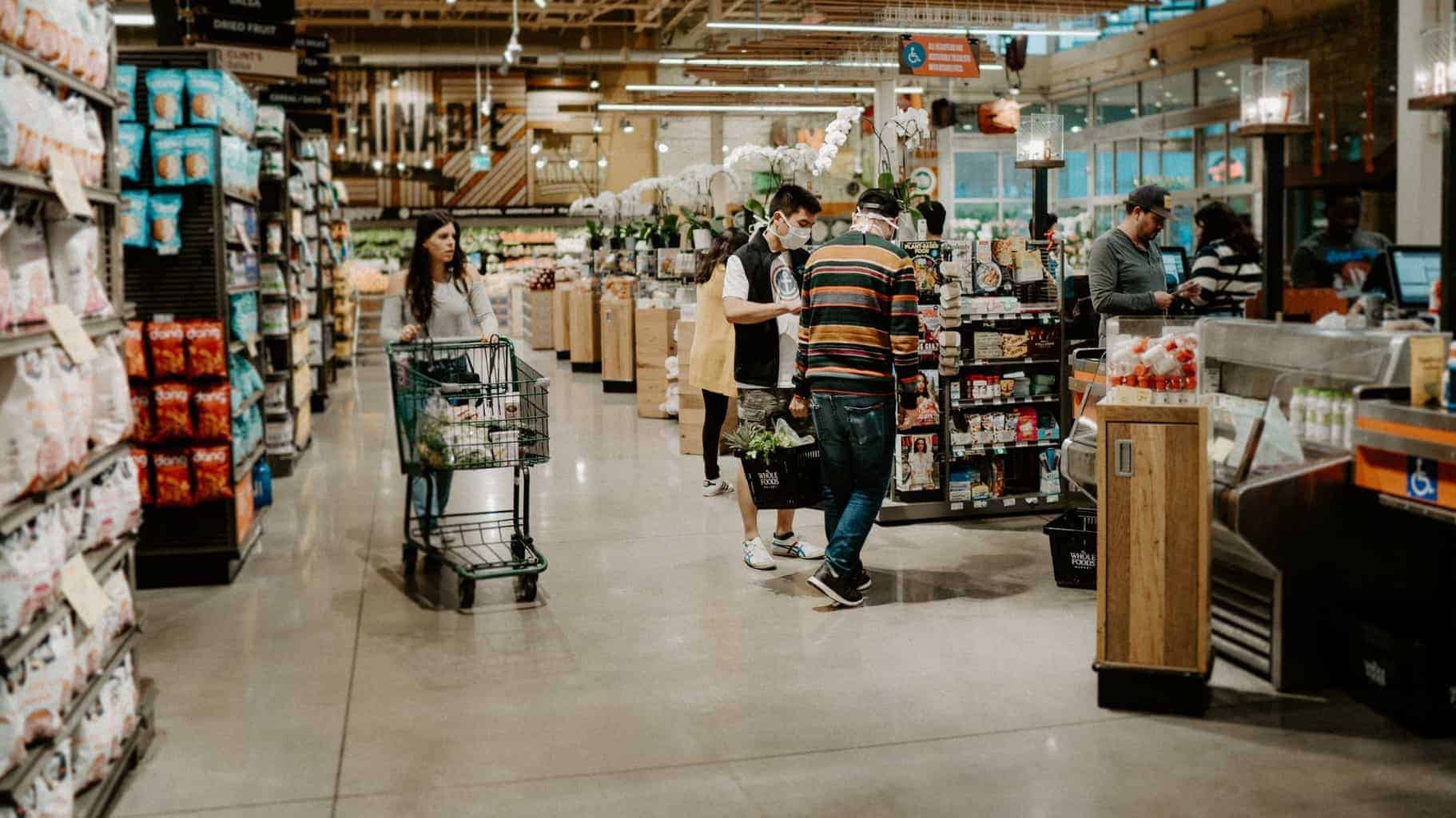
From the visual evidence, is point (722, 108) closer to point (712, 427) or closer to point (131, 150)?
point (712, 427)

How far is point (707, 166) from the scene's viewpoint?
12.8 meters

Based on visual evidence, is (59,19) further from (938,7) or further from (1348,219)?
(938,7)

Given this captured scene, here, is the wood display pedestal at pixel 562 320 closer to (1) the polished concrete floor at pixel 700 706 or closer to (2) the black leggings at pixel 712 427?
(2) the black leggings at pixel 712 427

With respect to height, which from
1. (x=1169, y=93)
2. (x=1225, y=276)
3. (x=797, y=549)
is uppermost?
(x=1169, y=93)

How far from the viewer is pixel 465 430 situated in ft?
17.3

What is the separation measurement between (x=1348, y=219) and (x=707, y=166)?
6.39 m

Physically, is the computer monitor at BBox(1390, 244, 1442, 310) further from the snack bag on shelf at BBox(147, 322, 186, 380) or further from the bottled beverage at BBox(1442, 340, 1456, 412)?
the snack bag on shelf at BBox(147, 322, 186, 380)

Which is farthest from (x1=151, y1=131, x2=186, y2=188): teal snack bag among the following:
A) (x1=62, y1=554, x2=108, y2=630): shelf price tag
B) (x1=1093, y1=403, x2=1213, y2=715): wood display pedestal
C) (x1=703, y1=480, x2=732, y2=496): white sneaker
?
(x1=1093, y1=403, x2=1213, y2=715): wood display pedestal

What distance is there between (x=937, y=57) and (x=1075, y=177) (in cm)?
1200

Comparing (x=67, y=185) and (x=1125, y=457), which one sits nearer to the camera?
(x=67, y=185)

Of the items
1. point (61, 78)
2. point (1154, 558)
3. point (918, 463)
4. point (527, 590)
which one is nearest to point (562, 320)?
point (918, 463)

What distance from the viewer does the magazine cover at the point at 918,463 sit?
675 centimetres

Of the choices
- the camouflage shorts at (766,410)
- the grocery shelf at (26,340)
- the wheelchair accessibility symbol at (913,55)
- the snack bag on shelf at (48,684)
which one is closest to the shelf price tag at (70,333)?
the grocery shelf at (26,340)

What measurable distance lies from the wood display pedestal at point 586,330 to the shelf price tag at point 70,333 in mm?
12158
